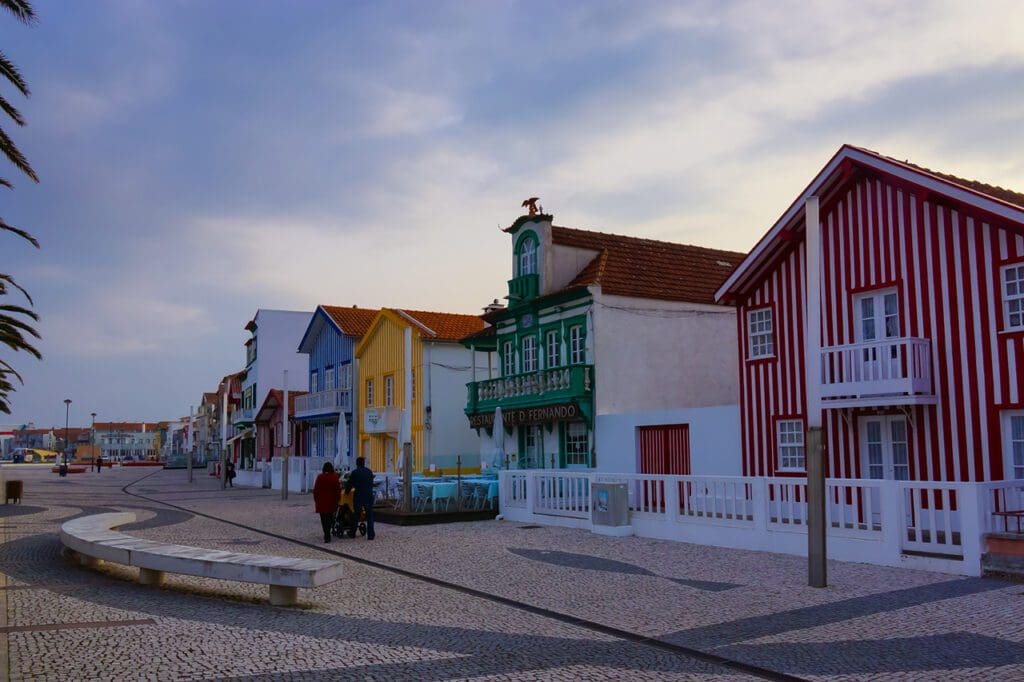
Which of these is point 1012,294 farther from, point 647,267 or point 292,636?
point 292,636

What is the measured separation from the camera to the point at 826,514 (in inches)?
518

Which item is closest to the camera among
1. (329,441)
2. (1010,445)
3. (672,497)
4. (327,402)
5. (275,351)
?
(1010,445)

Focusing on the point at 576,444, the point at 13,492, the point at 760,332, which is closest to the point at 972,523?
the point at 760,332

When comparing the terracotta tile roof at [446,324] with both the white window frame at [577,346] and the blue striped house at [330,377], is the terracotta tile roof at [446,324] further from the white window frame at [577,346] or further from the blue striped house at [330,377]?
the white window frame at [577,346]

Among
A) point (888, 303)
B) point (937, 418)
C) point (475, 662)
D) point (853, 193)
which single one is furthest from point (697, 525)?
point (475, 662)

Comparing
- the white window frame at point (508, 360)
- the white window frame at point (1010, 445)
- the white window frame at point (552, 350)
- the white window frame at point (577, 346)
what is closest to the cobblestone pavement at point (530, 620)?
the white window frame at point (1010, 445)

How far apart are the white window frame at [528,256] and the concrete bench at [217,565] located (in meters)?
17.1

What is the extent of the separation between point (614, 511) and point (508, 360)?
527 inches

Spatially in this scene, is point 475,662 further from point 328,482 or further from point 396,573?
point 328,482

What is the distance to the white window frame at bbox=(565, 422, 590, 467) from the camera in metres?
25.2

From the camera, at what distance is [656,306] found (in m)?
25.9

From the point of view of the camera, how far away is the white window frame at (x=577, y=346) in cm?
2541

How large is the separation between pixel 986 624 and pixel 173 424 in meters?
159

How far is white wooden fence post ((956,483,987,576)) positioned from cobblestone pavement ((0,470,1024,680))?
460mm
